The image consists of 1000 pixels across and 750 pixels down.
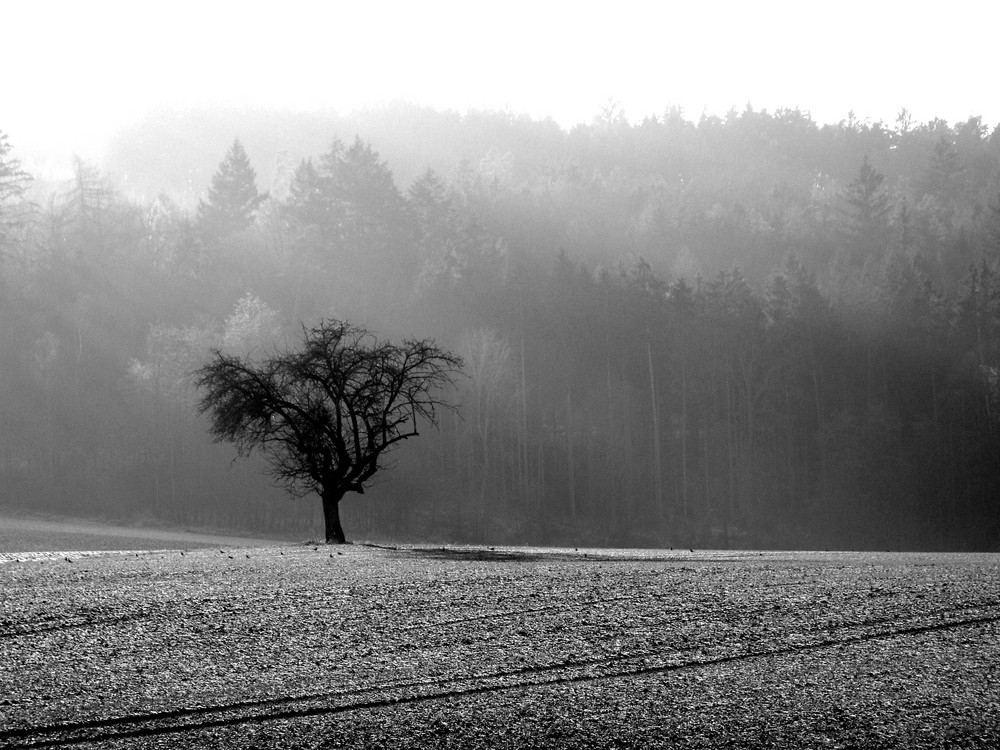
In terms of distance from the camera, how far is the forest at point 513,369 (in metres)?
58.6

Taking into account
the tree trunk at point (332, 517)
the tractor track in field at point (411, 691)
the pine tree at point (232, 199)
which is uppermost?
the pine tree at point (232, 199)

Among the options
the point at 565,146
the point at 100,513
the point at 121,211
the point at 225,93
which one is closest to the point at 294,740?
the point at 100,513

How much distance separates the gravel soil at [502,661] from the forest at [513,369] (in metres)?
38.2

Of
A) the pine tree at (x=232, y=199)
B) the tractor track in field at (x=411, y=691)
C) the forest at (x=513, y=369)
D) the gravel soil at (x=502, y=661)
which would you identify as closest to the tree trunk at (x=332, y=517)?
the gravel soil at (x=502, y=661)

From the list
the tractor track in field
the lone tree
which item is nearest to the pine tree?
the lone tree

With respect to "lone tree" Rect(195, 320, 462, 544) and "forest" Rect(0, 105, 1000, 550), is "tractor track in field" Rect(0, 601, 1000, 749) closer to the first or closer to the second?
"lone tree" Rect(195, 320, 462, 544)

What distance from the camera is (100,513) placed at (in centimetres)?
5506

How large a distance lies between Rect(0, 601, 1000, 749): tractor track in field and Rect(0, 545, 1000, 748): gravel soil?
0.03m

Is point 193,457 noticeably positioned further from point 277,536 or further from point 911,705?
point 911,705

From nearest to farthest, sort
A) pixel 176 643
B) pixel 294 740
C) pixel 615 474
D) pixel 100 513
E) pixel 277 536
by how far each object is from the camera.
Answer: pixel 294 740, pixel 176 643, pixel 277 536, pixel 100 513, pixel 615 474

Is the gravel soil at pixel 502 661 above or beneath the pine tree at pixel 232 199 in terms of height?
beneath

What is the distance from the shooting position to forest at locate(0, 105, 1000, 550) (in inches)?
2306

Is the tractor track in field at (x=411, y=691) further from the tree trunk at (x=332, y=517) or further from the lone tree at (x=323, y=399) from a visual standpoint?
the tree trunk at (x=332, y=517)

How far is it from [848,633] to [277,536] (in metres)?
41.6
